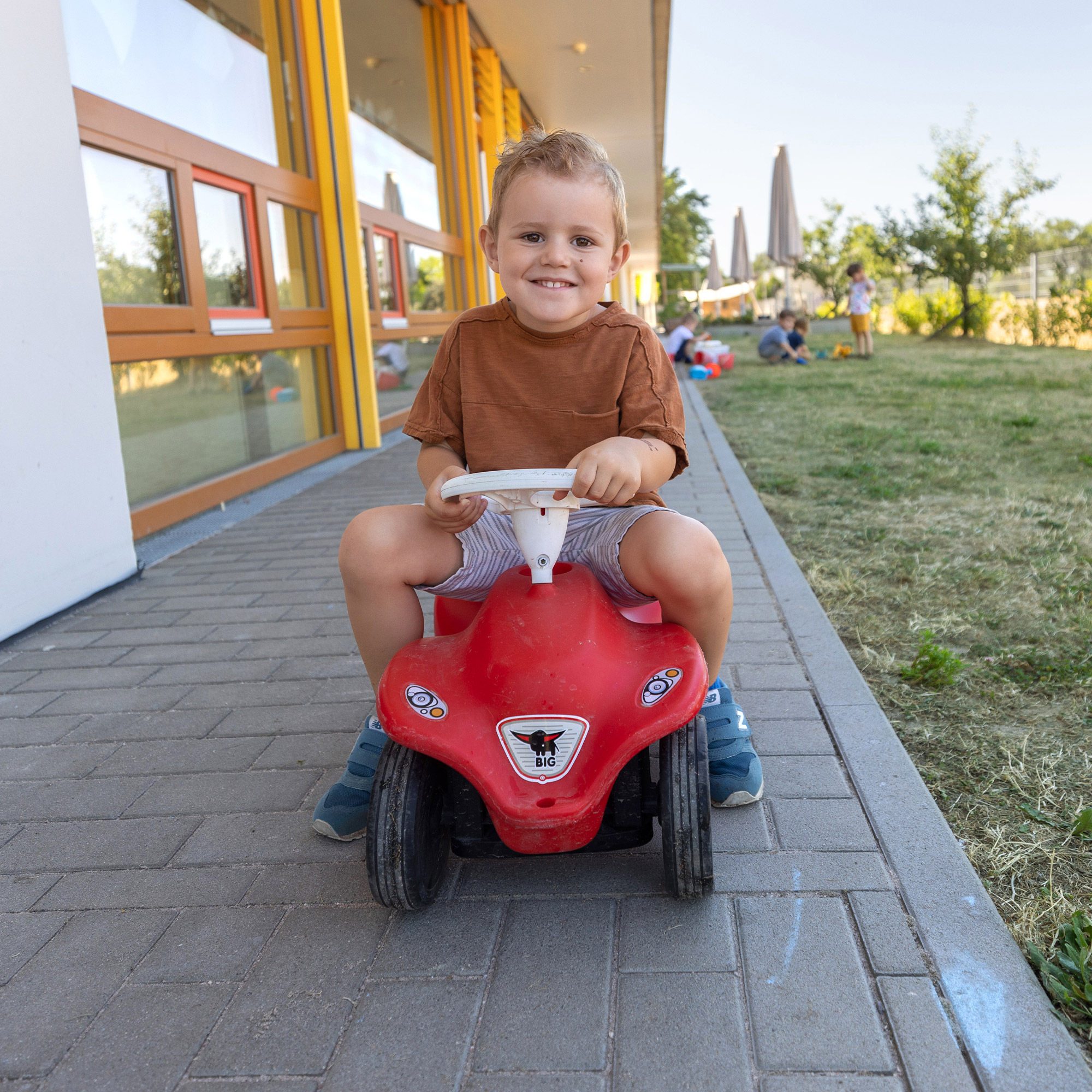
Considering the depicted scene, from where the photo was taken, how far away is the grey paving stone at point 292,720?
97.9 inches

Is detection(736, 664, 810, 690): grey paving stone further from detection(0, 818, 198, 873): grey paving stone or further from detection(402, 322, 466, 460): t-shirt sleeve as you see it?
detection(0, 818, 198, 873): grey paving stone

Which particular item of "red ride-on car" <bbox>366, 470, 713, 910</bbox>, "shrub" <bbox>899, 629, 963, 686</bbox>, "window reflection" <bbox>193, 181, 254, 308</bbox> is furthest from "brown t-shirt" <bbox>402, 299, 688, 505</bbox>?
"window reflection" <bbox>193, 181, 254, 308</bbox>

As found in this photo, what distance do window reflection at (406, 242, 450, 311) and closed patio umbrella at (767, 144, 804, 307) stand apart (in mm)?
11050

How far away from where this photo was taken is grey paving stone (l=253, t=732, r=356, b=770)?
2.30 m

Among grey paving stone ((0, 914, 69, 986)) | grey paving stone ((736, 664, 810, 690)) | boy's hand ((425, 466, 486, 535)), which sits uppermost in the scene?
boy's hand ((425, 466, 486, 535))

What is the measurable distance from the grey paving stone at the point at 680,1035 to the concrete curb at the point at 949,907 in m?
0.32

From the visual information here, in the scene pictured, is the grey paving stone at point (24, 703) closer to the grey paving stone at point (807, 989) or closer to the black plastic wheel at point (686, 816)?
the black plastic wheel at point (686, 816)

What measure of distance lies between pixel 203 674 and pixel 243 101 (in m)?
4.39

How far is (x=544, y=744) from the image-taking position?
5.20 feet

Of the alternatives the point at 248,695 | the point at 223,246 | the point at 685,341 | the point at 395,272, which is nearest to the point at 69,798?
the point at 248,695

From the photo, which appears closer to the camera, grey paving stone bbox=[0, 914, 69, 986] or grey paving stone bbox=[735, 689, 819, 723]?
grey paving stone bbox=[0, 914, 69, 986]

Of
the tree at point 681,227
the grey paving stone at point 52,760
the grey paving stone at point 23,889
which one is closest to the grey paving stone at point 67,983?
the grey paving stone at point 23,889

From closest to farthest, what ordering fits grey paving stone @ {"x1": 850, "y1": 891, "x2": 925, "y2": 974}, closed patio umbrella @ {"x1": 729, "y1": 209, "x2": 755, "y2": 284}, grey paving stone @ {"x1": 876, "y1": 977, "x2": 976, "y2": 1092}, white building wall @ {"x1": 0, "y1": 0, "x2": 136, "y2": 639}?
1. grey paving stone @ {"x1": 876, "y1": 977, "x2": 976, "y2": 1092}
2. grey paving stone @ {"x1": 850, "y1": 891, "x2": 925, "y2": 974}
3. white building wall @ {"x1": 0, "y1": 0, "x2": 136, "y2": 639}
4. closed patio umbrella @ {"x1": 729, "y1": 209, "x2": 755, "y2": 284}

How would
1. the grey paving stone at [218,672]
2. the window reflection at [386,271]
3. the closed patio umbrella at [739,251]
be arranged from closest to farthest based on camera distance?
the grey paving stone at [218,672], the window reflection at [386,271], the closed patio umbrella at [739,251]
